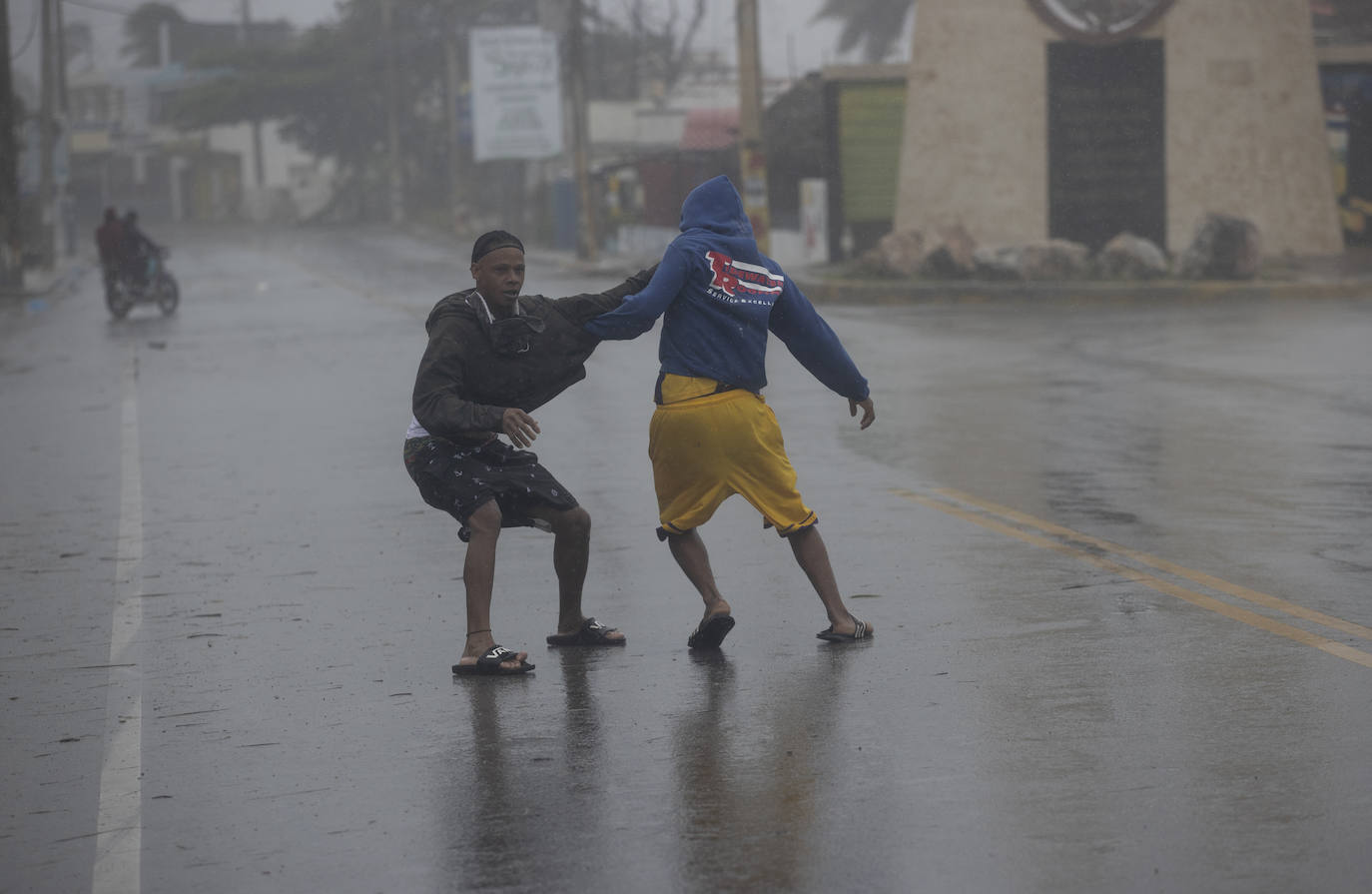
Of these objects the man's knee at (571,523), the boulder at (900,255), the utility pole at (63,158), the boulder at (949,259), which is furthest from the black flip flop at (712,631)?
the utility pole at (63,158)

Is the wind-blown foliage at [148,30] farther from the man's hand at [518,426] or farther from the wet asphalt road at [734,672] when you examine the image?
the man's hand at [518,426]

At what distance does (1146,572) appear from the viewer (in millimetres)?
8281

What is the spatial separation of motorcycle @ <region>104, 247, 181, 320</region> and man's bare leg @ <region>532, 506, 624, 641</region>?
925 inches

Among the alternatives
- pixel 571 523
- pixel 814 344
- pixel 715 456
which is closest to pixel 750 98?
pixel 814 344

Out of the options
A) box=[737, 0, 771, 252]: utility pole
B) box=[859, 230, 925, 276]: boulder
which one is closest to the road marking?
box=[859, 230, 925, 276]: boulder

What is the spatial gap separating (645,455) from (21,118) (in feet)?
118

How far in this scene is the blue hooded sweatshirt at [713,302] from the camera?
22.5 ft

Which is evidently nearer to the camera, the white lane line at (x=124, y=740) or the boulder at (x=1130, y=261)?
the white lane line at (x=124, y=740)

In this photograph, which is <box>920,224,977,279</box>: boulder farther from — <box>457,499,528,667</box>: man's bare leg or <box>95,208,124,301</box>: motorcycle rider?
<box>457,499,528,667</box>: man's bare leg

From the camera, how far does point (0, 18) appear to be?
3828 centimetres

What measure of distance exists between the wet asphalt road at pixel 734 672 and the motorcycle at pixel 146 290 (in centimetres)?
1492

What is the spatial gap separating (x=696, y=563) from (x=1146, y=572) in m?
2.25

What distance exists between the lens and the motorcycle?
29281mm

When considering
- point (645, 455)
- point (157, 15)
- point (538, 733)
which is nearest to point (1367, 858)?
point (538, 733)
